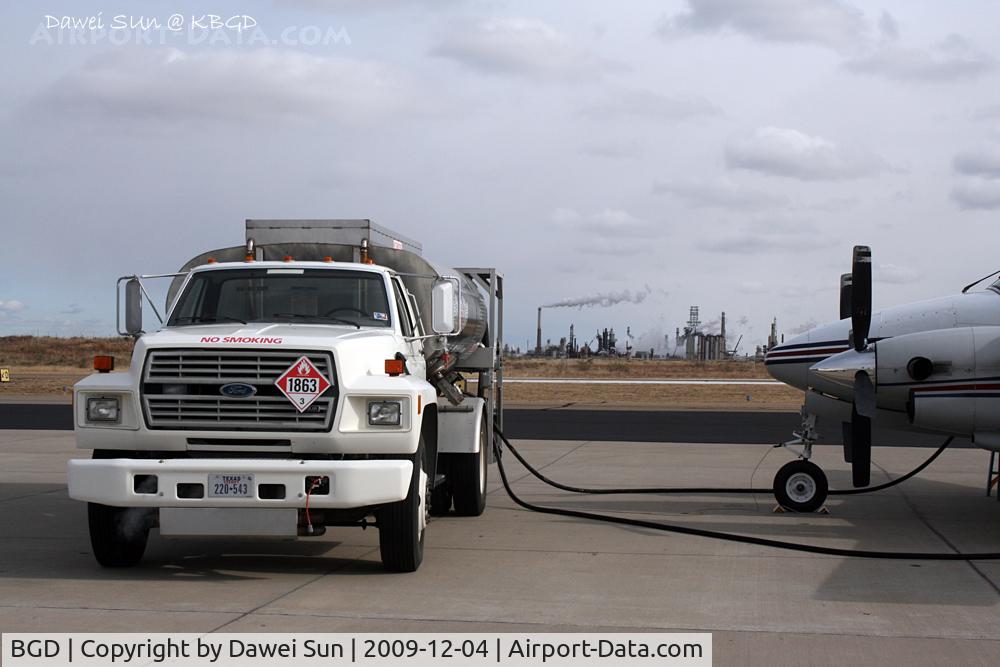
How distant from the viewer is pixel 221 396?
8.09 metres

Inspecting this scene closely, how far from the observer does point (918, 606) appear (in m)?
7.57

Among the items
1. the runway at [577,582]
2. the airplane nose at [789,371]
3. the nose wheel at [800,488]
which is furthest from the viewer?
the airplane nose at [789,371]

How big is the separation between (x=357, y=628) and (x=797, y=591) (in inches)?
127

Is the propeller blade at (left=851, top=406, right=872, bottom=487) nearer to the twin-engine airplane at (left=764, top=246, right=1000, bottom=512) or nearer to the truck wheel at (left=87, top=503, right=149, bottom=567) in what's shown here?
the twin-engine airplane at (left=764, top=246, right=1000, bottom=512)

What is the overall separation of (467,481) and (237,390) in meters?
3.88

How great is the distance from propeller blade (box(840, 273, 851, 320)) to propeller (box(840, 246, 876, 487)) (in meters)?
1.12

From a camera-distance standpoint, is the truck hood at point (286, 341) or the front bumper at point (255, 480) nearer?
the front bumper at point (255, 480)

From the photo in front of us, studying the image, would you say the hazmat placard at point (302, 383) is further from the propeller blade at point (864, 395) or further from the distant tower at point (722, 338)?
the distant tower at point (722, 338)

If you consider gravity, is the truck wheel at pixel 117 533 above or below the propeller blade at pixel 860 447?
below

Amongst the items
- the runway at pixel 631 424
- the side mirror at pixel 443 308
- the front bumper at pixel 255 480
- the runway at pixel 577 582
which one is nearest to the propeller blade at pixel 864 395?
the runway at pixel 577 582

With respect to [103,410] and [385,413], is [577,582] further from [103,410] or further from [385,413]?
[103,410]

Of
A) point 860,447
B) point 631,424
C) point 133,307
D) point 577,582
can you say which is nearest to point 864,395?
point 860,447

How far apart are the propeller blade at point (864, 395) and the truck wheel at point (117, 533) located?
659 cm

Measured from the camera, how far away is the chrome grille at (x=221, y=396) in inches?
317
